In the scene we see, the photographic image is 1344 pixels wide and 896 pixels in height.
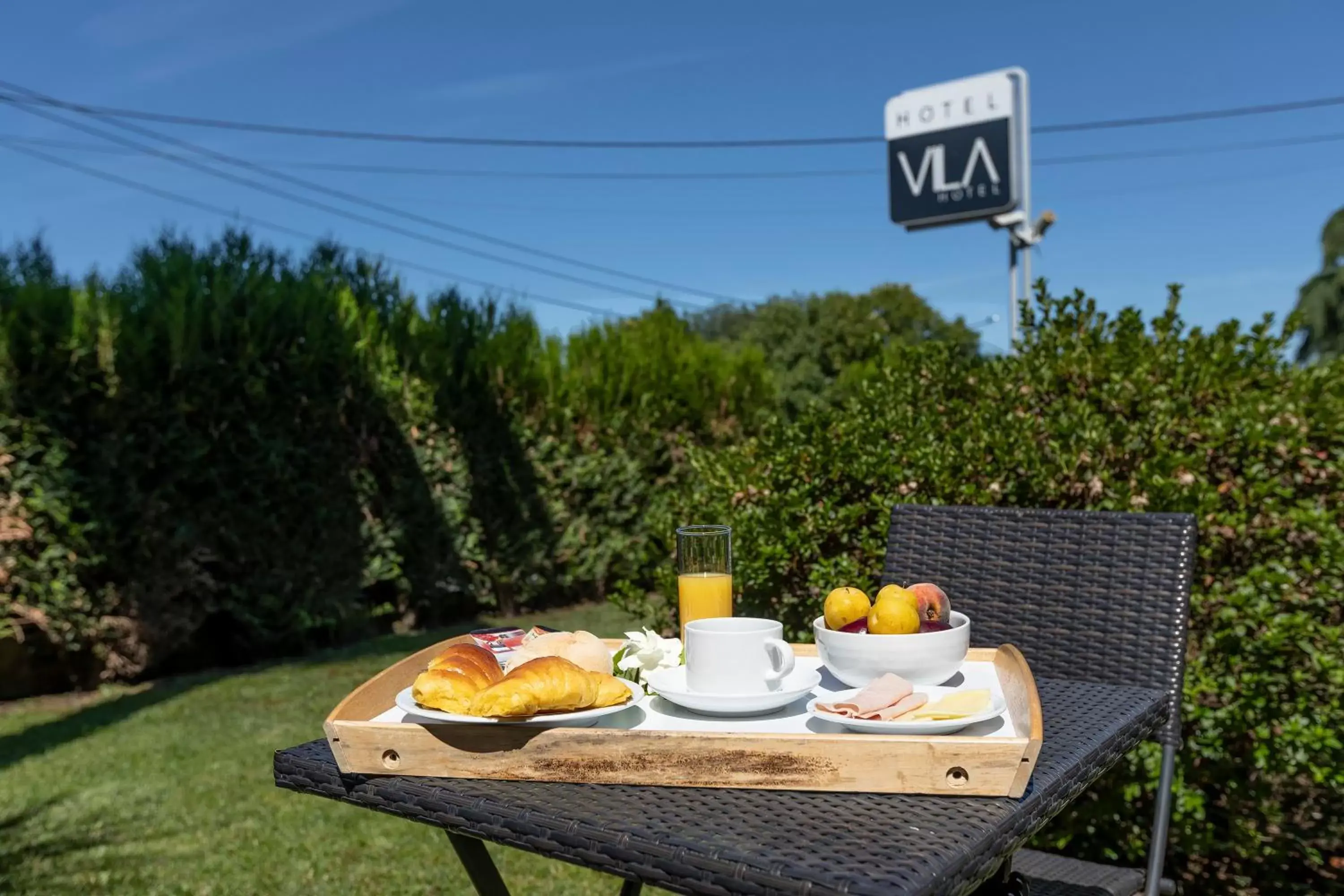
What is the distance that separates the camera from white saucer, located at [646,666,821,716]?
3.88ft

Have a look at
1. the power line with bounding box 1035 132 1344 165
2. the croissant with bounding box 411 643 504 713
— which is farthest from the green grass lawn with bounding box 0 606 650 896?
the power line with bounding box 1035 132 1344 165

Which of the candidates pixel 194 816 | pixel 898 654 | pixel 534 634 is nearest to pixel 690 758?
pixel 898 654

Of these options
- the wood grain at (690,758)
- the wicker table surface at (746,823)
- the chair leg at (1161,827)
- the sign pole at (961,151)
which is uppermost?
the sign pole at (961,151)

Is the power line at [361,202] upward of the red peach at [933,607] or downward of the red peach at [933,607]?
upward

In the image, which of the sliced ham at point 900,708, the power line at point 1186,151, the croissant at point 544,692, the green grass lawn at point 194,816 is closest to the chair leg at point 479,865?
the croissant at point 544,692

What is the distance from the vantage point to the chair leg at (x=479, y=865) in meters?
1.44

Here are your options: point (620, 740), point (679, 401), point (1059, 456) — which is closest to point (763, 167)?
point (679, 401)

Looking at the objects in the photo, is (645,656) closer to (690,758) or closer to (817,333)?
(690,758)

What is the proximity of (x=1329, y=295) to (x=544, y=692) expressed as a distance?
2020 centimetres

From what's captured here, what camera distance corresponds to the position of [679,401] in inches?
326

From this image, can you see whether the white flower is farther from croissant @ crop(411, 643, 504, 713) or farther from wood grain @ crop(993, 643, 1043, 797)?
wood grain @ crop(993, 643, 1043, 797)

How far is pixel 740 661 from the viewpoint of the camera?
1215 millimetres

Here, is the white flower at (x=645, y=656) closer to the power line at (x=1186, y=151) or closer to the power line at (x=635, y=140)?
the power line at (x=635, y=140)

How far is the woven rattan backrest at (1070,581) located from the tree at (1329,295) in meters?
18.1
